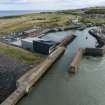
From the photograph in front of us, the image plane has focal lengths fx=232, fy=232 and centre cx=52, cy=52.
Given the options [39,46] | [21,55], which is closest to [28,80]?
[21,55]

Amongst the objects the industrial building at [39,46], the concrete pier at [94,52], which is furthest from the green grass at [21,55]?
the concrete pier at [94,52]

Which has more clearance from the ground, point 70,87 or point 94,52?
point 94,52

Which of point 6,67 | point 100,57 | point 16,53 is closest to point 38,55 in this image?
point 16,53

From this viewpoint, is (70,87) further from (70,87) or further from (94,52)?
(94,52)

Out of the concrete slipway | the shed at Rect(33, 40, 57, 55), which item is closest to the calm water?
the concrete slipway

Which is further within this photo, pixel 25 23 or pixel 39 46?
pixel 25 23

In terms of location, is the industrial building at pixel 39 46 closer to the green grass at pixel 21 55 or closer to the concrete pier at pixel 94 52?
the green grass at pixel 21 55

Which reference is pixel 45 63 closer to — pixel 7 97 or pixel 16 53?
pixel 16 53
